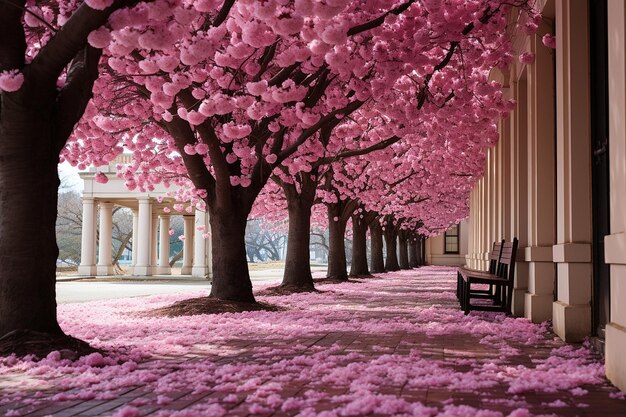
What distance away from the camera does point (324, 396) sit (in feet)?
15.3

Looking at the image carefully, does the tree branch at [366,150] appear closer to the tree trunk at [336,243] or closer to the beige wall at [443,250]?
the tree trunk at [336,243]

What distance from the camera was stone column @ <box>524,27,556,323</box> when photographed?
964 centimetres

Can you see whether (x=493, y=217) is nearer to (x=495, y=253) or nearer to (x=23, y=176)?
(x=495, y=253)

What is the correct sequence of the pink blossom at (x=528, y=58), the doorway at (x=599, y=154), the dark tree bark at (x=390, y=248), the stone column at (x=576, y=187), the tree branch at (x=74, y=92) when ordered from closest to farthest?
1. the tree branch at (x=74, y=92)
2. the doorway at (x=599, y=154)
3. the stone column at (x=576, y=187)
4. the pink blossom at (x=528, y=58)
5. the dark tree bark at (x=390, y=248)

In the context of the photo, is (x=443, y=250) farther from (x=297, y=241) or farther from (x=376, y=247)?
(x=297, y=241)

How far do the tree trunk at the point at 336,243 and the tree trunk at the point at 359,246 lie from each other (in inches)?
206

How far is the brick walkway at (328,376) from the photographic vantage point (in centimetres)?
435

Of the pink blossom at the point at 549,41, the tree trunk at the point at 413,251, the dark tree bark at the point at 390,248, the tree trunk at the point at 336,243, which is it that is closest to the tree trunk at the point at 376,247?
the dark tree bark at the point at 390,248

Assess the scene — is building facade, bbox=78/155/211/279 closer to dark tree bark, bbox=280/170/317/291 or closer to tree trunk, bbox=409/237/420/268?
dark tree bark, bbox=280/170/317/291

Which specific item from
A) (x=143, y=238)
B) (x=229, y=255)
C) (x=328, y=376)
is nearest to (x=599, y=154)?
(x=328, y=376)

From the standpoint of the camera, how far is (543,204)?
968 cm

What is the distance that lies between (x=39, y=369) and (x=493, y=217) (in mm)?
13419

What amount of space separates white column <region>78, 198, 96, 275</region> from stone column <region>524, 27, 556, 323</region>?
3277 centimetres

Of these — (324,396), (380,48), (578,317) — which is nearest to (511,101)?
(380,48)
